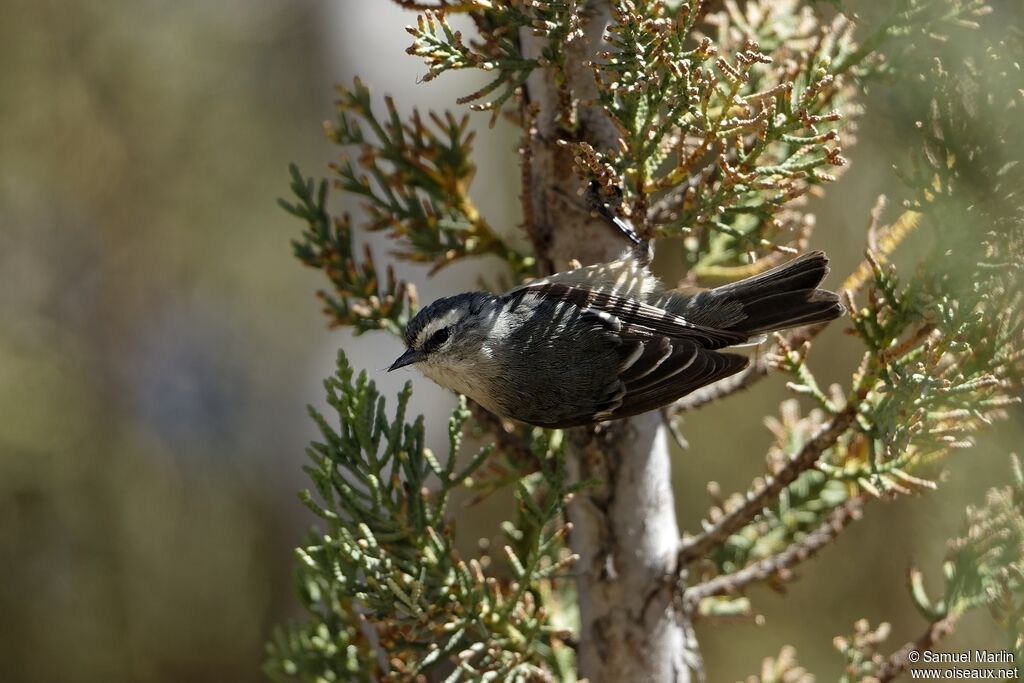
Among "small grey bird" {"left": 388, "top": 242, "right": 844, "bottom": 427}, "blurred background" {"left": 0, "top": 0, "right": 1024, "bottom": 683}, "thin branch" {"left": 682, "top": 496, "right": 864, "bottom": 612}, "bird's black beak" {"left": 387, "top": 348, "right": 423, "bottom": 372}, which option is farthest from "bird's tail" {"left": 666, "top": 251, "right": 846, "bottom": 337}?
"blurred background" {"left": 0, "top": 0, "right": 1024, "bottom": 683}

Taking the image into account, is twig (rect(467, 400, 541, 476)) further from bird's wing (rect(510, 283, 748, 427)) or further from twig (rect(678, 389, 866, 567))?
twig (rect(678, 389, 866, 567))

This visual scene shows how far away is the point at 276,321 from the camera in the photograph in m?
7.46

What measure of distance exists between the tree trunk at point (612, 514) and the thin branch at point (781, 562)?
97 mm

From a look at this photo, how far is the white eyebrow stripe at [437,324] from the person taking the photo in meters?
2.71

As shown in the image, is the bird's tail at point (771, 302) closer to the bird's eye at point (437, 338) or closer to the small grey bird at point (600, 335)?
the small grey bird at point (600, 335)

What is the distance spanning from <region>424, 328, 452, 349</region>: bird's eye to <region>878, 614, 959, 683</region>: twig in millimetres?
1522

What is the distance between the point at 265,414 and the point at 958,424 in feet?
18.3

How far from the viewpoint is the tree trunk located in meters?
2.51

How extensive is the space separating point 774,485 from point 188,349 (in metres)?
5.81

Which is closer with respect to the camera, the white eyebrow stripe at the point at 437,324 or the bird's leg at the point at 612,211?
the bird's leg at the point at 612,211

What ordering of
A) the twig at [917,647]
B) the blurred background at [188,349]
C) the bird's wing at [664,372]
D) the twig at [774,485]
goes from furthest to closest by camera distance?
the blurred background at [188,349]
the twig at [917,647]
the bird's wing at [664,372]
the twig at [774,485]

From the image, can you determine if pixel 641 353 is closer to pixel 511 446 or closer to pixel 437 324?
pixel 511 446

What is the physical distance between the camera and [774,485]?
2.35 m

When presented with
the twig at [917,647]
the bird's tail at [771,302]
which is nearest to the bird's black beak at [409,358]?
the bird's tail at [771,302]
